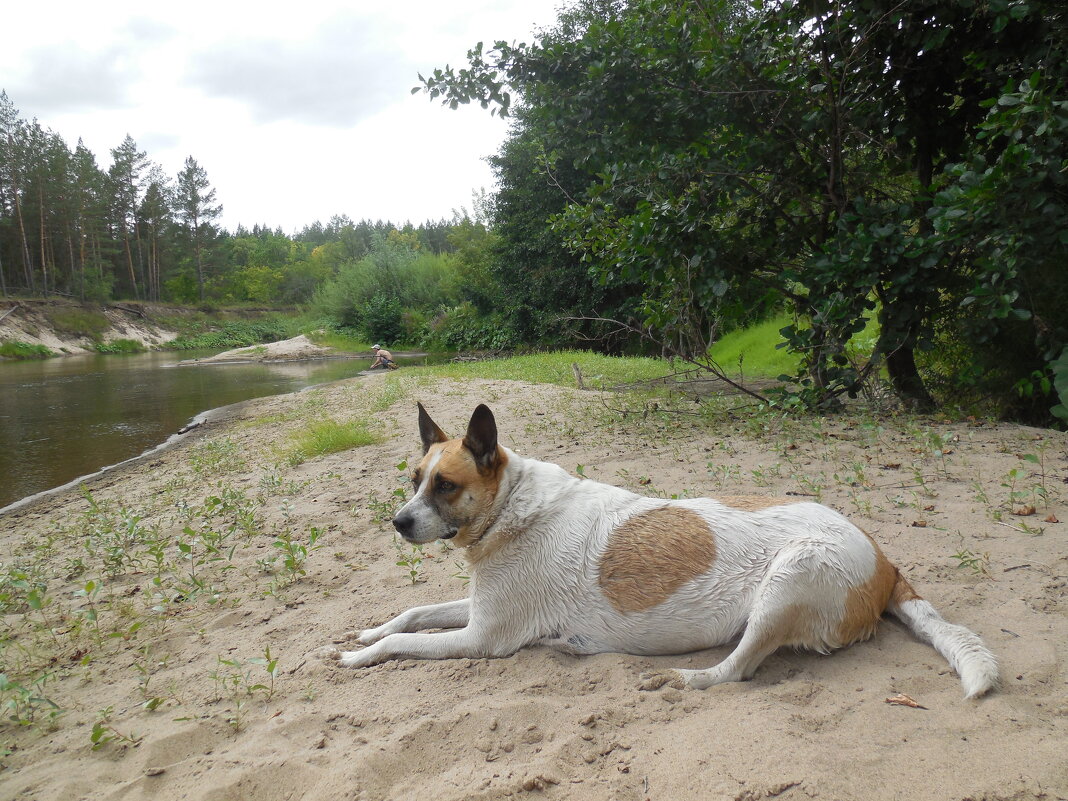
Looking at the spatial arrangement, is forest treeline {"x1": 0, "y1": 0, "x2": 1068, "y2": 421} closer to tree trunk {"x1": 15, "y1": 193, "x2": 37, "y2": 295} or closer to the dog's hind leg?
the dog's hind leg

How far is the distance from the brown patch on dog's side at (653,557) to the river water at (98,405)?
10.3 m

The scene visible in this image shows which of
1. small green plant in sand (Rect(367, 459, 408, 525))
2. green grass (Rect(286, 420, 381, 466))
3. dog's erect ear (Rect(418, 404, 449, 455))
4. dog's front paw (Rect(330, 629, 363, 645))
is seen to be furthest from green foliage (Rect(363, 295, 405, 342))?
dog's front paw (Rect(330, 629, 363, 645))

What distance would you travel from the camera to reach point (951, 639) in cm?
287

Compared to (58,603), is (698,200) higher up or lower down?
higher up

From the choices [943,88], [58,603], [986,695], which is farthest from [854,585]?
[943,88]

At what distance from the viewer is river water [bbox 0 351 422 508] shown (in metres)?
12.0

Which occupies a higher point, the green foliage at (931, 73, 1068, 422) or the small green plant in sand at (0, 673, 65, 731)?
the green foliage at (931, 73, 1068, 422)

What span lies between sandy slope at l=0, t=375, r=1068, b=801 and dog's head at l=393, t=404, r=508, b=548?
79cm

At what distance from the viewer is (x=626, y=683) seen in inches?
123

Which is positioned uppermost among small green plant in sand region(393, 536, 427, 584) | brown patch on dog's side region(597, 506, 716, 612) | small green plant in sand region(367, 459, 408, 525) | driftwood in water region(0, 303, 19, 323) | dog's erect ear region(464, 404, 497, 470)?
driftwood in water region(0, 303, 19, 323)

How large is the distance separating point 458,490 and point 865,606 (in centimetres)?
232

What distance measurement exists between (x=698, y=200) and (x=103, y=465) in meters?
12.0

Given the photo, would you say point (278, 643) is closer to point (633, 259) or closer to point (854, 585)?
point (854, 585)

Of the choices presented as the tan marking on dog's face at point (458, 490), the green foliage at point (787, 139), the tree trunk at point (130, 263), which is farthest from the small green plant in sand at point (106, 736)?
the tree trunk at point (130, 263)
